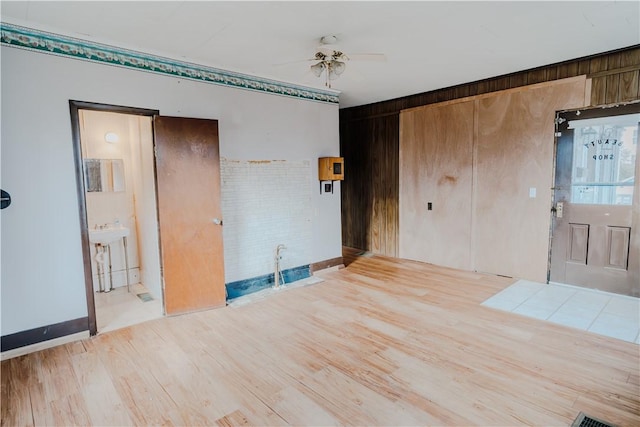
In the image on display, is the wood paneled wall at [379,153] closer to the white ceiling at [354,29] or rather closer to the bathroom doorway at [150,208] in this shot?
the white ceiling at [354,29]

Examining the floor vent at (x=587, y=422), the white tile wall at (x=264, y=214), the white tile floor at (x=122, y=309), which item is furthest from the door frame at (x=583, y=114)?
the white tile floor at (x=122, y=309)

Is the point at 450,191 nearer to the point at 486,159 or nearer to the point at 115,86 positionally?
the point at 486,159

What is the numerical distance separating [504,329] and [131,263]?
450 centimetres

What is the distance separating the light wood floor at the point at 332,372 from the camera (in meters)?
2.13

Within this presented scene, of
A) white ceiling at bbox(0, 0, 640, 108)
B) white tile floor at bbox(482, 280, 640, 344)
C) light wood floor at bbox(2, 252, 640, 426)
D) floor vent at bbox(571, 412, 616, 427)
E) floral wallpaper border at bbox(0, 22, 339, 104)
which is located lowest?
floor vent at bbox(571, 412, 616, 427)

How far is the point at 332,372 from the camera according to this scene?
2.56 m

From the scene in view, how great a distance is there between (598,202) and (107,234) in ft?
18.6

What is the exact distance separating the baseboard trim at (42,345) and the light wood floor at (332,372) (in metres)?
0.08

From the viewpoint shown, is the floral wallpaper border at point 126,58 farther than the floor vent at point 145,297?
No

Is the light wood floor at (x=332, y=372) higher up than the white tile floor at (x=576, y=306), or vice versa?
the white tile floor at (x=576, y=306)

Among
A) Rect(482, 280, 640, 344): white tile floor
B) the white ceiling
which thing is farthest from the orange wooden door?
Rect(482, 280, 640, 344): white tile floor

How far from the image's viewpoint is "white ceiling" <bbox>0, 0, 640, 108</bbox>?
2562 mm

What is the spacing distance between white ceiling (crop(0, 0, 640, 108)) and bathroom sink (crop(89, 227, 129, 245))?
2.12m

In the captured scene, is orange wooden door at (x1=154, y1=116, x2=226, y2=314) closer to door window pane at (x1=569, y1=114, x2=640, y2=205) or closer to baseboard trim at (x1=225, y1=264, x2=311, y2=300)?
baseboard trim at (x1=225, y1=264, x2=311, y2=300)
